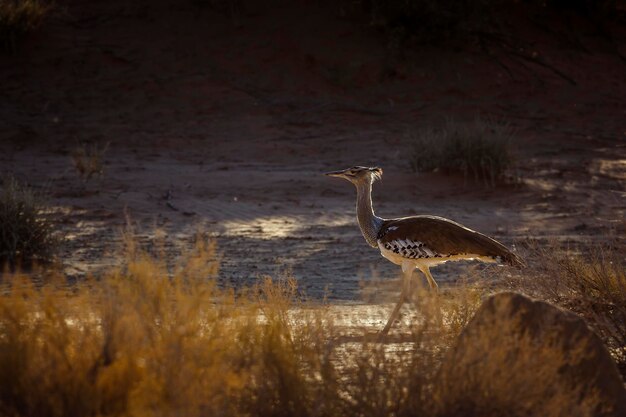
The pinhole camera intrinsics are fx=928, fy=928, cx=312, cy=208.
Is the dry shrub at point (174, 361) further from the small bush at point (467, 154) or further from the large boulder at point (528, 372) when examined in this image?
the small bush at point (467, 154)

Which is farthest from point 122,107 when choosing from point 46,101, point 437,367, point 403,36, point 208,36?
point 437,367

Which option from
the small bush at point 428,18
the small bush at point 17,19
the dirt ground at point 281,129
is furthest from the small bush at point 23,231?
the small bush at point 428,18

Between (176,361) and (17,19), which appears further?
(17,19)

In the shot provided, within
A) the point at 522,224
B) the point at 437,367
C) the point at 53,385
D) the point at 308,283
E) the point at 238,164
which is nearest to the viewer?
the point at 53,385

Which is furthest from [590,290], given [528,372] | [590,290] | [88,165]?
[88,165]

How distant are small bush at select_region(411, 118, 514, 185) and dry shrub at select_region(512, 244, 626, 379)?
24.0 ft

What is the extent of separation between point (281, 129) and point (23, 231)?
25.3ft

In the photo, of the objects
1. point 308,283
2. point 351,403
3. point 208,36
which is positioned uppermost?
point 208,36

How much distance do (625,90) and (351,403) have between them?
1623cm

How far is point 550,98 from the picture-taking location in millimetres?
17859

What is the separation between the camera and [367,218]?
648 centimetres

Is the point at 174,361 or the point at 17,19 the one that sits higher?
the point at 17,19

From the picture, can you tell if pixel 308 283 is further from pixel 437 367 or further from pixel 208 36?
pixel 208 36

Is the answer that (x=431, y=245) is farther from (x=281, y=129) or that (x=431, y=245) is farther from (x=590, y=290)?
(x=281, y=129)
